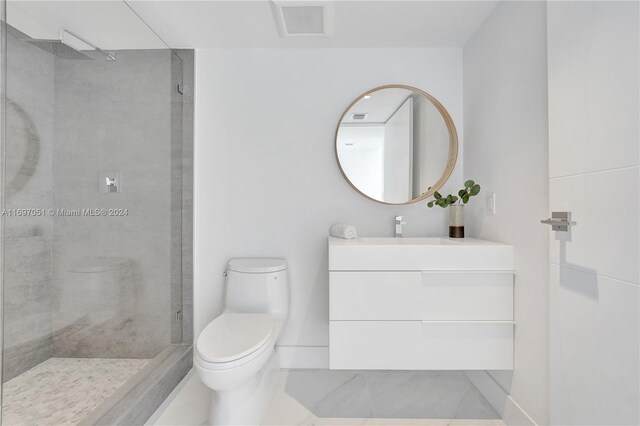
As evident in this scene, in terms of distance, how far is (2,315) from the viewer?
1099 mm

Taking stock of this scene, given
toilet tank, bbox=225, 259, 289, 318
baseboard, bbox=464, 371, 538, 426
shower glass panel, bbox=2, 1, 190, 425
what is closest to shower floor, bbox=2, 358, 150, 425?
shower glass panel, bbox=2, 1, 190, 425

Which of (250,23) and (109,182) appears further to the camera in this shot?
(250,23)

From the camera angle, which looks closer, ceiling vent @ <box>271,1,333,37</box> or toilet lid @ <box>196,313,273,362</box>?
toilet lid @ <box>196,313,273,362</box>

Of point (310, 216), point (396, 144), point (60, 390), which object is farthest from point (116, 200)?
point (396, 144)

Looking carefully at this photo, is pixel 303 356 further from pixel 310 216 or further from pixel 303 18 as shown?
pixel 303 18

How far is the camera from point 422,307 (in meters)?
1.47

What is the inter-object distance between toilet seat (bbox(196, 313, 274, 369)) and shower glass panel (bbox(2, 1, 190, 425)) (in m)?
0.47

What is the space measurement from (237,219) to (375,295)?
1.06 metres

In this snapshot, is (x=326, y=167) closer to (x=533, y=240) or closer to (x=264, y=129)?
(x=264, y=129)

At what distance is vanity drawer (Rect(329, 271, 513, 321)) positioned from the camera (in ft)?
4.80

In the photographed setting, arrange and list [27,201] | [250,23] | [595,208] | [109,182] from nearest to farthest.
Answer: [595,208]
[27,201]
[109,182]
[250,23]

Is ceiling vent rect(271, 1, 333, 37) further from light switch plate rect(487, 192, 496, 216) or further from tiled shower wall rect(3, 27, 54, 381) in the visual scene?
light switch plate rect(487, 192, 496, 216)

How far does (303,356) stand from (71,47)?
2.00 metres

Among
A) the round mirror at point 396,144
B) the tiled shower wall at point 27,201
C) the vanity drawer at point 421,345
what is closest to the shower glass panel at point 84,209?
the tiled shower wall at point 27,201
